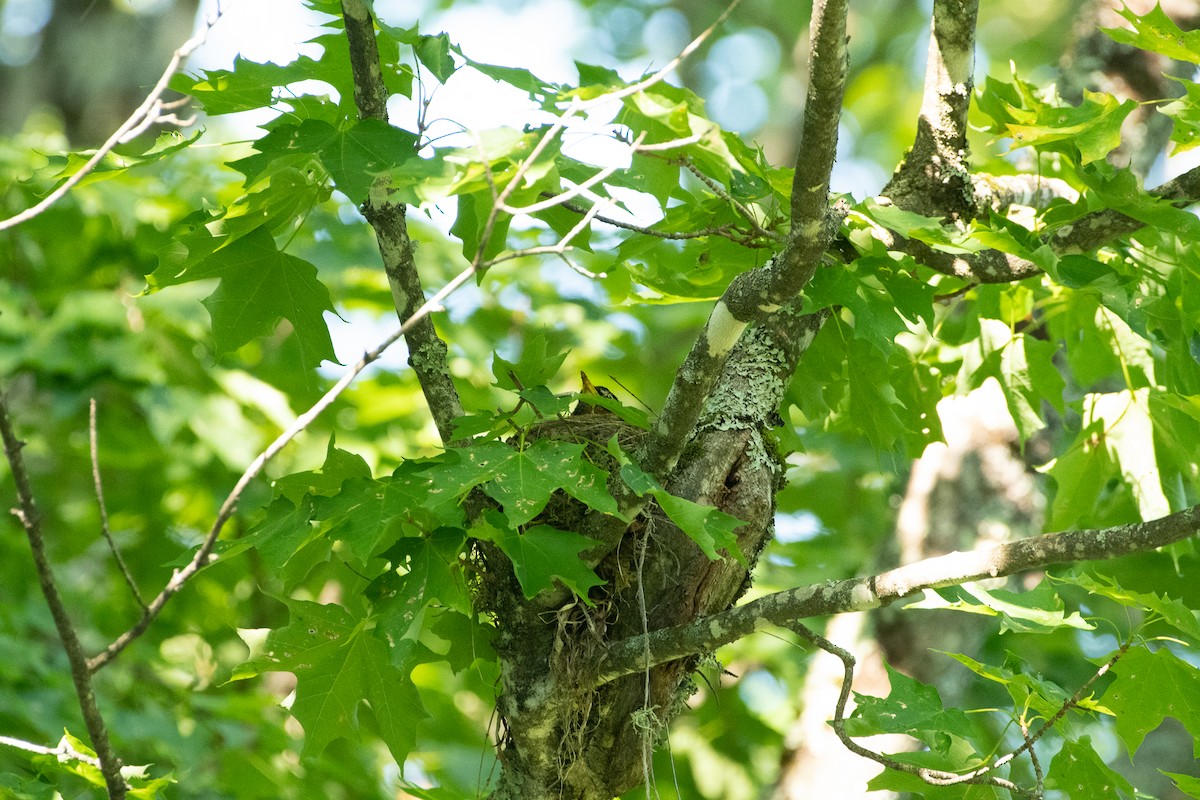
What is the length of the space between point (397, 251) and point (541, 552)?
0.67 meters

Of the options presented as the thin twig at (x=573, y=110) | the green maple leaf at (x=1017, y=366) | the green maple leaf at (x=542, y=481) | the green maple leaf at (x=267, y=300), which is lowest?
the green maple leaf at (x=542, y=481)

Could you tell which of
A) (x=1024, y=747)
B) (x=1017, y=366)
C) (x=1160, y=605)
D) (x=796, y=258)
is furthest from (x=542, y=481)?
(x=1017, y=366)

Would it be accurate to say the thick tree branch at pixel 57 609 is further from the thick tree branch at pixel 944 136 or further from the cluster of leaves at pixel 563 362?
the thick tree branch at pixel 944 136

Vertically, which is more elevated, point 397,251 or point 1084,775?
point 397,251

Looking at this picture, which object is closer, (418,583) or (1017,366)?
(418,583)

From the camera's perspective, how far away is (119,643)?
146 centimetres

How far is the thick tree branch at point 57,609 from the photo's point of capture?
141cm

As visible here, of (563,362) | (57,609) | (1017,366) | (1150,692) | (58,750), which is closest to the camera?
(57,609)

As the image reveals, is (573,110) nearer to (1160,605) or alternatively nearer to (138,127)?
(138,127)

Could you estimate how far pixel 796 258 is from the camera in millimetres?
1727

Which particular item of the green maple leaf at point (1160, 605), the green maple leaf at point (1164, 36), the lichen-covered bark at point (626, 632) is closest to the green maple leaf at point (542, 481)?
the lichen-covered bark at point (626, 632)

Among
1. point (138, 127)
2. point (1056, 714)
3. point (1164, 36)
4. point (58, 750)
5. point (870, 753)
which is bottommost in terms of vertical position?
point (58, 750)

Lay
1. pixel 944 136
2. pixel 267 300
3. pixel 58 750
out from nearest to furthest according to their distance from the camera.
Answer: pixel 58 750, pixel 267 300, pixel 944 136

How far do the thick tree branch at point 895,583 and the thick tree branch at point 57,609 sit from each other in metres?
0.89
